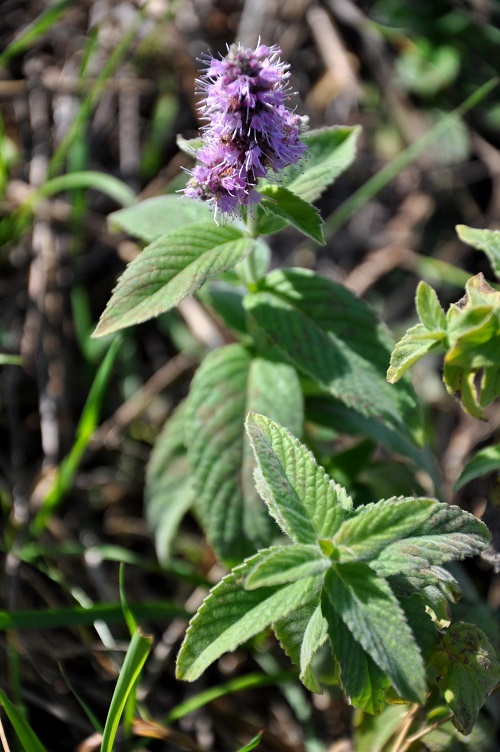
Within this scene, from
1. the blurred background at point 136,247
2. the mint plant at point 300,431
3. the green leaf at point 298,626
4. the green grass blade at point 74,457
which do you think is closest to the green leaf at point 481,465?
the mint plant at point 300,431

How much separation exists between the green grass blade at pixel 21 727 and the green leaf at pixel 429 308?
136 cm

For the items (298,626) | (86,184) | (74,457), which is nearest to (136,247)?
(86,184)

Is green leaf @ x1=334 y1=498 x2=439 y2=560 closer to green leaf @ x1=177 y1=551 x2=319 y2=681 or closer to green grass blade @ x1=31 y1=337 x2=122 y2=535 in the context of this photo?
green leaf @ x1=177 y1=551 x2=319 y2=681

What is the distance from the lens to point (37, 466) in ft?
10.2

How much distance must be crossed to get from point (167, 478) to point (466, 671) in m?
1.28

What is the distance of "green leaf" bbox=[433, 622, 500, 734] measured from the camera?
1.71 meters

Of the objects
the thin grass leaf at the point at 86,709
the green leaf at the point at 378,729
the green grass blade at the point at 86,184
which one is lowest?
the green leaf at the point at 378,729

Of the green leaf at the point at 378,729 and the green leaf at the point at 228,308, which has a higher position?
the green leaf at the point at 228,308

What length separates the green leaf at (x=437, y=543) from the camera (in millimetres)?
1638

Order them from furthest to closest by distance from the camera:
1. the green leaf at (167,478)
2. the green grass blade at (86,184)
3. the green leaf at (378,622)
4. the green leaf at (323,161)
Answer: the green grass blade at (86,184), the green leaf at (167,478), the green leaf at (323,161), the green leaf at (378,622)

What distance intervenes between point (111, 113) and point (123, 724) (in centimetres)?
294

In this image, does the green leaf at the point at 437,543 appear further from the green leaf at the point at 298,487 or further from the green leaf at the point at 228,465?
the green leaf at the point at 228,465

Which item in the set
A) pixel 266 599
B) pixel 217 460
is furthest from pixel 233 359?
pixel 266 599

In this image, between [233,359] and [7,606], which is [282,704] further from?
[233,359]
